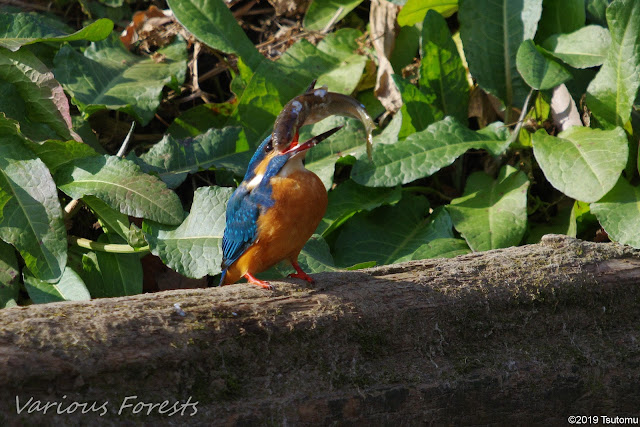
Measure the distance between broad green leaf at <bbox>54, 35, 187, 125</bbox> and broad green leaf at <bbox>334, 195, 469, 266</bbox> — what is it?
58.6 inches

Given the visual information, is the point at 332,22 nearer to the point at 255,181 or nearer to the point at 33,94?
the point at 33,94

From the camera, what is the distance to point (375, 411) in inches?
95.2

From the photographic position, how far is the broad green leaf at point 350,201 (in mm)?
4129

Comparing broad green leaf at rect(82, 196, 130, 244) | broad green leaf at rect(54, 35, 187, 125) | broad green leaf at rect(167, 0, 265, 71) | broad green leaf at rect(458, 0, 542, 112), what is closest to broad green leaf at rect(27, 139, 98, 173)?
broad green leaf at rect(82, 196, 130, 244)

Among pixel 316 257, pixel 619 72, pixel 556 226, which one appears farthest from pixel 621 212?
pixel 316 257

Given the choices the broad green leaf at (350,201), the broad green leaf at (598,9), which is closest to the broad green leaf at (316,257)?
the broad green leaf at (350,201)

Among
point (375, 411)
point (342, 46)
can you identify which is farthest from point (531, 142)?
point (375, 411)

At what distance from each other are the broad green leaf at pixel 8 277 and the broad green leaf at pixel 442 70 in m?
2.60

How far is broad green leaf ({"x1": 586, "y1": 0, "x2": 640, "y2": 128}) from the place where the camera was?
3.86 m

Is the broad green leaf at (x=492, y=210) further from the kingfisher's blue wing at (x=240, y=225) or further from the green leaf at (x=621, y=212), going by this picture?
the kingfisher's blue wing at (x=240, y=225)

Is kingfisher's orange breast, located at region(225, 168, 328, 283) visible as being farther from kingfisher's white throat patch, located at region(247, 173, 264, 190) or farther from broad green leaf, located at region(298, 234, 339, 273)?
broad green leaf, located at region(298, 234, 339, 273)

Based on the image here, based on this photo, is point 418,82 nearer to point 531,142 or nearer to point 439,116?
point 439,116

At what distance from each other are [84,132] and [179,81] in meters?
0.76

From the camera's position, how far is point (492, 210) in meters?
4.04
